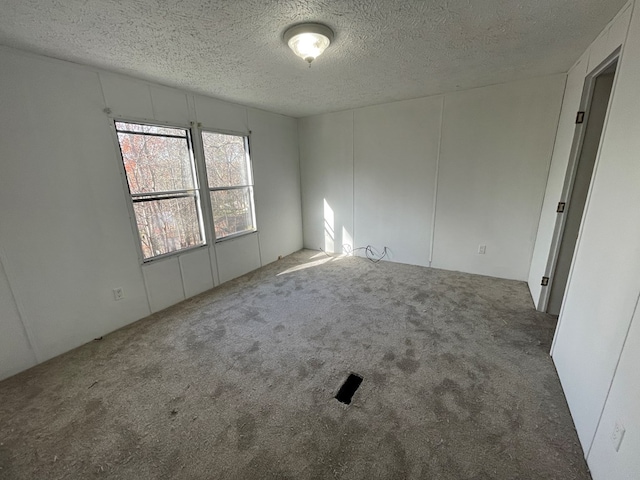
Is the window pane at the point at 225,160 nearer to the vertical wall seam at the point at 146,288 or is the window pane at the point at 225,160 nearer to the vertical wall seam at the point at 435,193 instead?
the vertical wall seam at the point at 146,288

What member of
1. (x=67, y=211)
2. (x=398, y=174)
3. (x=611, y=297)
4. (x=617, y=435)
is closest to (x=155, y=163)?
(x=67, y=211)

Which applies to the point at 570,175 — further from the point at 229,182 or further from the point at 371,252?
the point at 229,182

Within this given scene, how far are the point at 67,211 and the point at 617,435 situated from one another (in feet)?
12.2

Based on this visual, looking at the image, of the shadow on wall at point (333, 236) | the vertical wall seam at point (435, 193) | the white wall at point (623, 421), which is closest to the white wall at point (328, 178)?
the shadow on wall at point (333, 236)

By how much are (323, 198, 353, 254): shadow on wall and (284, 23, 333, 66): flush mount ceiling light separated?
2928 mm

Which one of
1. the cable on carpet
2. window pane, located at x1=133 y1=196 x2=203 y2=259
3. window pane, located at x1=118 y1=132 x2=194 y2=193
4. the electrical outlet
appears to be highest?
window pane, located at x1=118 y1=132 x2=194 y2=193

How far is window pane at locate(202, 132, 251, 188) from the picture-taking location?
3.28 metres

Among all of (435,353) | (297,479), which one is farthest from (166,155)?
(435,353)

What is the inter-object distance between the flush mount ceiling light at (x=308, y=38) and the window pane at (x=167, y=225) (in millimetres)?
2063

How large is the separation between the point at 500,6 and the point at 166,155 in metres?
3.05

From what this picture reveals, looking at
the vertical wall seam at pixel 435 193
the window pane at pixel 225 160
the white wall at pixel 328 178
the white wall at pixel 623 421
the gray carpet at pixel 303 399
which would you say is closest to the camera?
the white wall at pixel 623 421

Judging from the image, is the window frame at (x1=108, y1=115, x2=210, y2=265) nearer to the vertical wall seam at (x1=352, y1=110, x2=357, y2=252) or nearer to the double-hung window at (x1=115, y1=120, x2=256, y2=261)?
the double-hung window at (x1=115, y1=120, x2=256, y2=261)

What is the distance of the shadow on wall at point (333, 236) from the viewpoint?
4.65 meters

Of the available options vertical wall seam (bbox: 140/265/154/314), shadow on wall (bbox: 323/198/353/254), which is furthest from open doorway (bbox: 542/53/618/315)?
vertical wall seam (bbox: 140/265/154/314)
